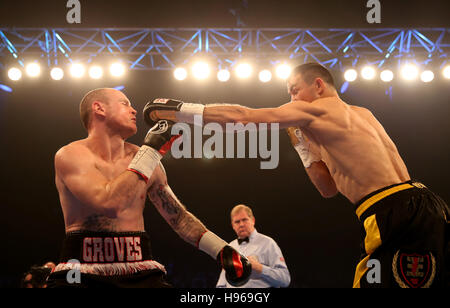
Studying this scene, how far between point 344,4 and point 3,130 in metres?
5.44

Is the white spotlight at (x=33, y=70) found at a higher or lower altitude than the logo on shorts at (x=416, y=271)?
higher

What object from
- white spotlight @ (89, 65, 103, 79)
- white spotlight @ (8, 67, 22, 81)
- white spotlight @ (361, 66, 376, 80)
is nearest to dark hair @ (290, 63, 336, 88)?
white spotlight @ (361, 66, 376, 80)

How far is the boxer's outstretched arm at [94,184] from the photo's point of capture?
2.34 m

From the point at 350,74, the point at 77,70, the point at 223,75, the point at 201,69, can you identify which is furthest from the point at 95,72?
the point at 350,74

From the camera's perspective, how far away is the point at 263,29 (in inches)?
219

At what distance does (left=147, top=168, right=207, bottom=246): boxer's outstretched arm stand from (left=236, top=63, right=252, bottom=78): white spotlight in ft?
11.8

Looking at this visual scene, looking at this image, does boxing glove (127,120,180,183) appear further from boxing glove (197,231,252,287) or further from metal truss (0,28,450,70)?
metal truss (0,28,450,70)

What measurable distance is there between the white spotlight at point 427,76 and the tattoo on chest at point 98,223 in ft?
17.1

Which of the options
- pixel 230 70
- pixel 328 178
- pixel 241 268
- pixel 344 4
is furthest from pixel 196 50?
pixel 241 268

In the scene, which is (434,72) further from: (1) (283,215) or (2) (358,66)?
(1) (283,215)

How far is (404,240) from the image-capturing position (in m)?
2.30

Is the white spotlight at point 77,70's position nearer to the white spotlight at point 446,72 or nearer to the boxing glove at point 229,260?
the boxing glove at point 229,260

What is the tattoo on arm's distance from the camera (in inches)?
106

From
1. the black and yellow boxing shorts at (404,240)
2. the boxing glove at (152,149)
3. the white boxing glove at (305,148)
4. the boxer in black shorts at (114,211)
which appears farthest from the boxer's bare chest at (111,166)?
the black and yellow boxing shorts at (404,240)
